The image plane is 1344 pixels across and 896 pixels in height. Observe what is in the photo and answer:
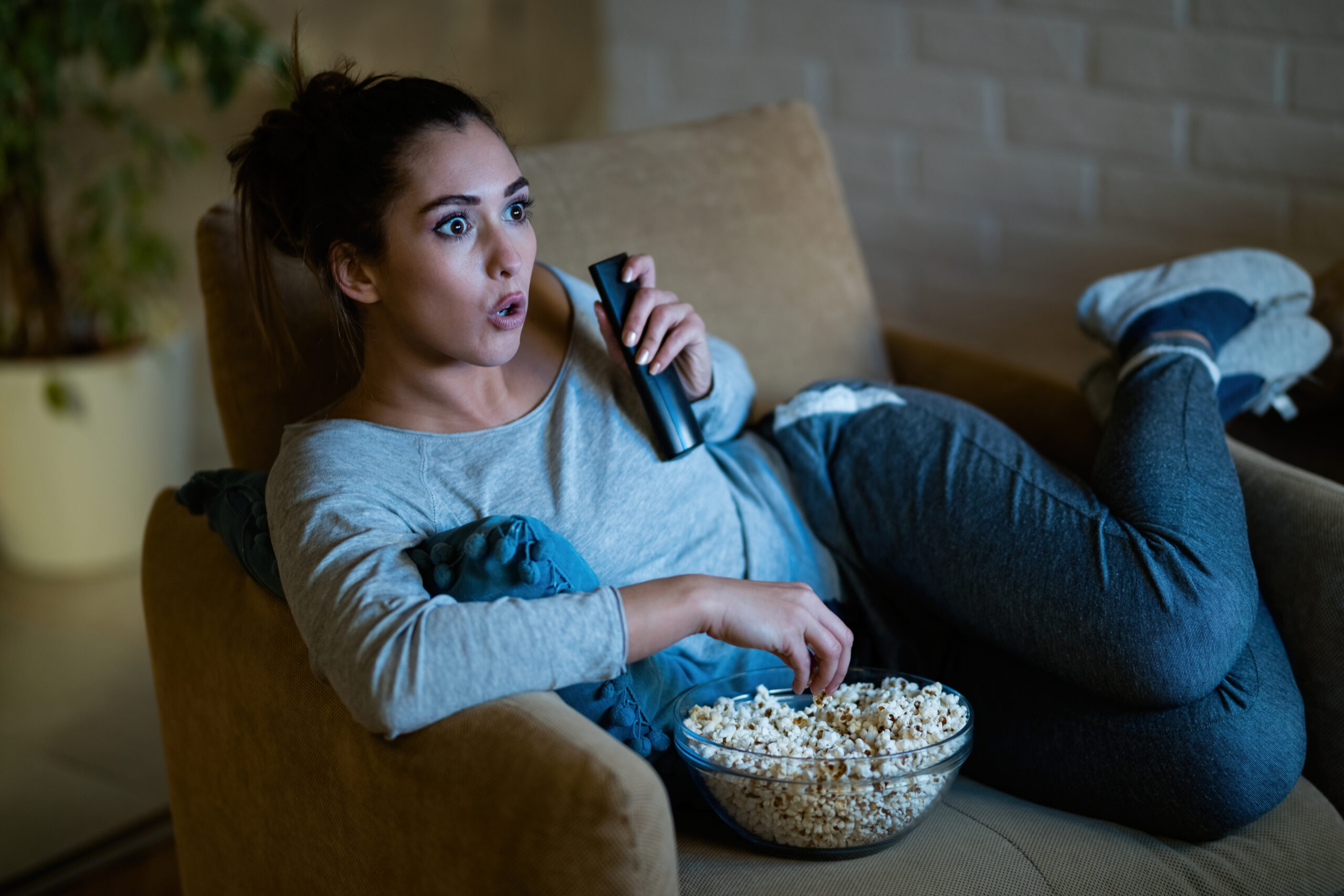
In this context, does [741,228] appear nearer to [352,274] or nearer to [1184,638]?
[352,274]

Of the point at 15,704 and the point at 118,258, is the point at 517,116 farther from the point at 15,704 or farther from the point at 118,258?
the point at 15,704

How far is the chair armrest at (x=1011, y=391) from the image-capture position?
140cm

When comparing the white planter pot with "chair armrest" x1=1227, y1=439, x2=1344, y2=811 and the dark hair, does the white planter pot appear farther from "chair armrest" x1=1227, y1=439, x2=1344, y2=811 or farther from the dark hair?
"chair armrest" x1=1227, y1=439, x2=1344, y2=811

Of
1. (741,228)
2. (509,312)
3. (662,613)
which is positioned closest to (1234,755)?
(662,613)

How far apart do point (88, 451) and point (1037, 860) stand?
2.00 meters

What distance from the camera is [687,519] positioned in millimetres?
1143

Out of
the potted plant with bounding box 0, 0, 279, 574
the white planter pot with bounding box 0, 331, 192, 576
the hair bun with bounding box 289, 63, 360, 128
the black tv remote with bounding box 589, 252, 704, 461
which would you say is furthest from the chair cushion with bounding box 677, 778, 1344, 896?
the white planter pot with bounding box 0, 331, 192, 576

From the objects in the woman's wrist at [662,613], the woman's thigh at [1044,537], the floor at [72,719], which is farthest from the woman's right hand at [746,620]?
the floor at [72,719]

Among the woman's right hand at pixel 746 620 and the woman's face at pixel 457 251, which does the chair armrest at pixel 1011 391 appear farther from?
the woman's face at pixel 457 251

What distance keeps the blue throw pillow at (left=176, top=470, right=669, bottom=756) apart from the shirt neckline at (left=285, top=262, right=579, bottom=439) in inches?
3.5

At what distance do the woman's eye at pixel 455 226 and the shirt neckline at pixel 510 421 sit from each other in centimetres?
18

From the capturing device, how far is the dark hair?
100cm

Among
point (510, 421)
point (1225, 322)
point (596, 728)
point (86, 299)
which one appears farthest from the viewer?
point (86, 299)

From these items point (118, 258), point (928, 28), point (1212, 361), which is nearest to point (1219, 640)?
point (1212, 361)
